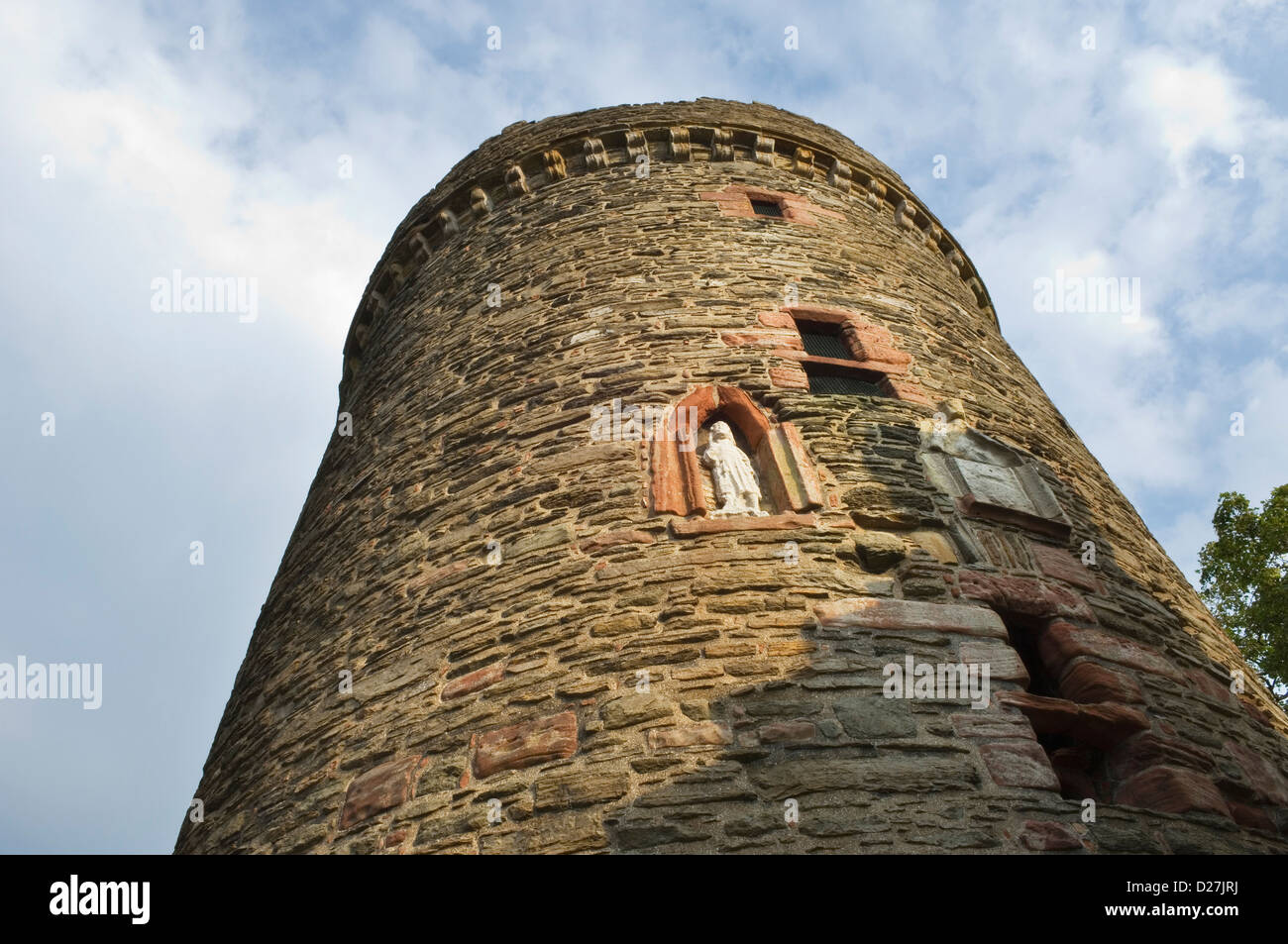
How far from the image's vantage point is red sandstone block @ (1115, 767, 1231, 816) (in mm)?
3535

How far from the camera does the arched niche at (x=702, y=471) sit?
440 cm

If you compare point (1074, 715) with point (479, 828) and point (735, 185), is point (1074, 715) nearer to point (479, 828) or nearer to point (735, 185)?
point (479, 828)

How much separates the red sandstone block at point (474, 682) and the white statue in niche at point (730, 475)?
1.14 m

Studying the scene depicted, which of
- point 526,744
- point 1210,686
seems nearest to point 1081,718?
point 1210,686

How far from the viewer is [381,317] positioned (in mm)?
8883

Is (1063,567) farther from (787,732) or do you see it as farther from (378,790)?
(378,790)

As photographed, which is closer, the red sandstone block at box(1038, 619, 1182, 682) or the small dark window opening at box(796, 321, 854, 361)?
the red sandstone block at box(1038, 619, 1182, 682)

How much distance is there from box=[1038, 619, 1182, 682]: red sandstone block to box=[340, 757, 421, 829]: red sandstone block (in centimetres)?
261

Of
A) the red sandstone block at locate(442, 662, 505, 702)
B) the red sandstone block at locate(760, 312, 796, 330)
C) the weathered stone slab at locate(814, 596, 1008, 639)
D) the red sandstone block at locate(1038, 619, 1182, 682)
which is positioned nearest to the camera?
the weathered stone slab at locate(814, 596, 1008, 639)

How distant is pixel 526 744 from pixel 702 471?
1.59m

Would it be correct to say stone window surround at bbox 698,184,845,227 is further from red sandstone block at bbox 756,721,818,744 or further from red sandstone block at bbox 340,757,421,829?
red sandstone block at bbox 340,757,421,829

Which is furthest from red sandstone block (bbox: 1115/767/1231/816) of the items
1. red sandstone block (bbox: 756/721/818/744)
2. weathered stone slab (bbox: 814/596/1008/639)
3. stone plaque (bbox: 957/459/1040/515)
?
stone plaque (bbox: 957/459/1040/515)
